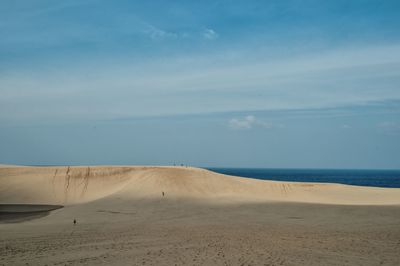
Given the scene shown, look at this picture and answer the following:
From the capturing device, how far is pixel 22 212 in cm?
2538

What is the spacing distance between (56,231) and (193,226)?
5.84m

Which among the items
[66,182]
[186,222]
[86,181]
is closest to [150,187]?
[86,181]

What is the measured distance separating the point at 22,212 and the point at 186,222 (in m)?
12.3

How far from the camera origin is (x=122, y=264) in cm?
1075

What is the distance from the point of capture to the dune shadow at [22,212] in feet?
72.7

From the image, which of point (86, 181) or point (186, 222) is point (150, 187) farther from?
point (186, 222)

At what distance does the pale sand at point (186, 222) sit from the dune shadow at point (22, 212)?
1097mm

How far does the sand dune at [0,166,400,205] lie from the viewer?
29.3m

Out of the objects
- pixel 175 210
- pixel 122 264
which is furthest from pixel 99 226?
pixel 122 264

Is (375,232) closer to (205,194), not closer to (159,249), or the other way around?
(159,249)

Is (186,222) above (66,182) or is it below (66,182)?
below

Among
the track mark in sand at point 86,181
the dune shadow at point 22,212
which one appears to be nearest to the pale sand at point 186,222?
the track mark in sand at point 86,181

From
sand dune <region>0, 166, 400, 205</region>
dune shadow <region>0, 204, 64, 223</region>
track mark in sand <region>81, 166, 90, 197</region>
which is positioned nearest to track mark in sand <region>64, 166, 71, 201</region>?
sand dune <region>0, 166, 400, 205</region>

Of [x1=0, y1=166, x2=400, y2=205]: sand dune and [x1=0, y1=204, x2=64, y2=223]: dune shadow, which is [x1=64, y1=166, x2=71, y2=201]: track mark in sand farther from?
[x1=0, y1=204, x2=64, y2=223]: dune shadow
